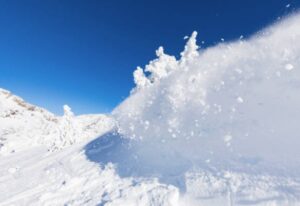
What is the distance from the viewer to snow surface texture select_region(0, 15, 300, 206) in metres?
7.68

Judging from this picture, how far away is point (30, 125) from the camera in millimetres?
86062

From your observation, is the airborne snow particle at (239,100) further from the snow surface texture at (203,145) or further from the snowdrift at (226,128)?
the snowdrift at (226,128)

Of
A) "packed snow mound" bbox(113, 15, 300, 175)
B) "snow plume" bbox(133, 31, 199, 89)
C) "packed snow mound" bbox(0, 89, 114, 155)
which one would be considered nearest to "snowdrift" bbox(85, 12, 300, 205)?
"packed snow mound" bbox(113, 15, 300, 175)

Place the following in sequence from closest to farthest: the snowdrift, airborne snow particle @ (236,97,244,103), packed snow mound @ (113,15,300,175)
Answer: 1. the snowdrift
2. packed snow mound @ (113,15,300,175)
3. airborne snow particle @ (236,97,244,103)

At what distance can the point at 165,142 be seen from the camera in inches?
450

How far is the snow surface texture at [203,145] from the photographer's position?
7.68m

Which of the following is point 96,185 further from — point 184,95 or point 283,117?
point 283,117

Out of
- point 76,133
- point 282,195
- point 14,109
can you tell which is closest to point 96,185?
point 282,195

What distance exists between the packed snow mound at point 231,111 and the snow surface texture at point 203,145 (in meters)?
0.03

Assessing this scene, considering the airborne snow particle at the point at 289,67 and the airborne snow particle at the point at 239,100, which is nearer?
the airborne snow particle at the point at 289,67

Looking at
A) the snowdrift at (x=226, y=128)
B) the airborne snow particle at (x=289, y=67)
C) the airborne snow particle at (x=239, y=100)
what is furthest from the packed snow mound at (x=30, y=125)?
the airborne snow particle at (x=289, y=67)

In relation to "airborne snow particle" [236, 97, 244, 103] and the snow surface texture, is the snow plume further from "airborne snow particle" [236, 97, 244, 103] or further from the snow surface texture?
"airborne snow particle" [236, 97, 244, 103]

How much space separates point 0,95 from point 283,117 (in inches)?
4842

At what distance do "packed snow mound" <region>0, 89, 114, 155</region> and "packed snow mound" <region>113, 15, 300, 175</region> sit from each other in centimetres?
1137
